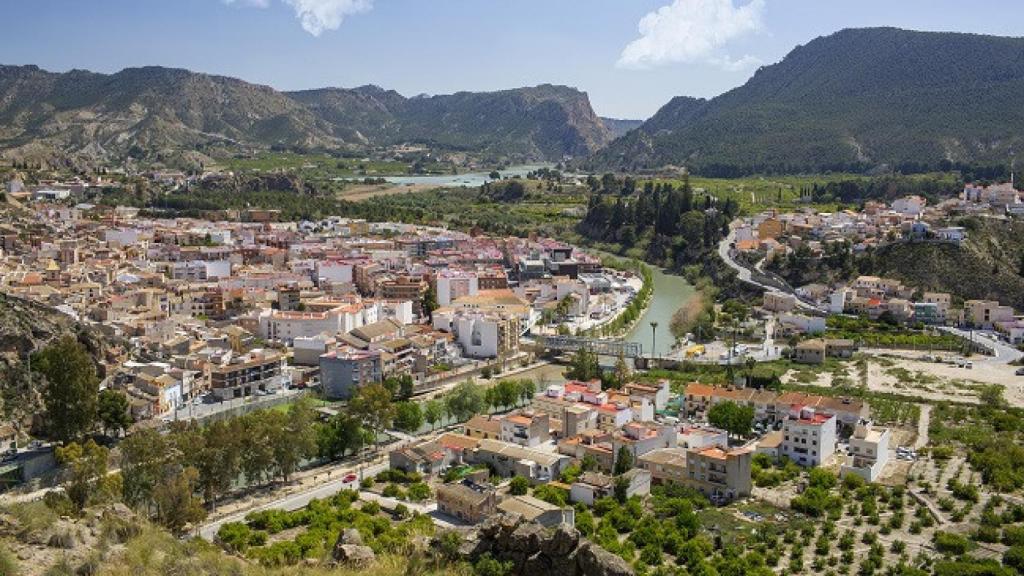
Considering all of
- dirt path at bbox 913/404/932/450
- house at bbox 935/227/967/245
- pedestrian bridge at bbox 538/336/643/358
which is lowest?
dirt path at bbox 913/404/932/450

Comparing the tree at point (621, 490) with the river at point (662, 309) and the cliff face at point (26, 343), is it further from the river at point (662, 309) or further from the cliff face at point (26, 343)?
the river at point (662, 309)

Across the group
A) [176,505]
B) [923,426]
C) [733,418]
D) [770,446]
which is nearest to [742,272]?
[923,426]

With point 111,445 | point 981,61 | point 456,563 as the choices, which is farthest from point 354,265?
point 981,61

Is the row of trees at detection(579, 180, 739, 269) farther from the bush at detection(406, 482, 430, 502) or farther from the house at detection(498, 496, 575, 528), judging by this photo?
the house at detection(498, 496, 575, 528)

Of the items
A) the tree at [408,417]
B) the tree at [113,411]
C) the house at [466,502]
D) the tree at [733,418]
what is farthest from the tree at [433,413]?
the tree at [113,411]

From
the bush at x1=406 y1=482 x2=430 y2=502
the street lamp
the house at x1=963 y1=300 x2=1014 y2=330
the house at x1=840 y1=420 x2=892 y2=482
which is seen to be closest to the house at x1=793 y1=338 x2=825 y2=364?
the street lamp

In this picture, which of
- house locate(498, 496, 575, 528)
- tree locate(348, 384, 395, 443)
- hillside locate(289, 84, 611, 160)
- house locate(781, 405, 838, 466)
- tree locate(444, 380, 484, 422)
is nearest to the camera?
house locate(498, 496, 575, 528)
